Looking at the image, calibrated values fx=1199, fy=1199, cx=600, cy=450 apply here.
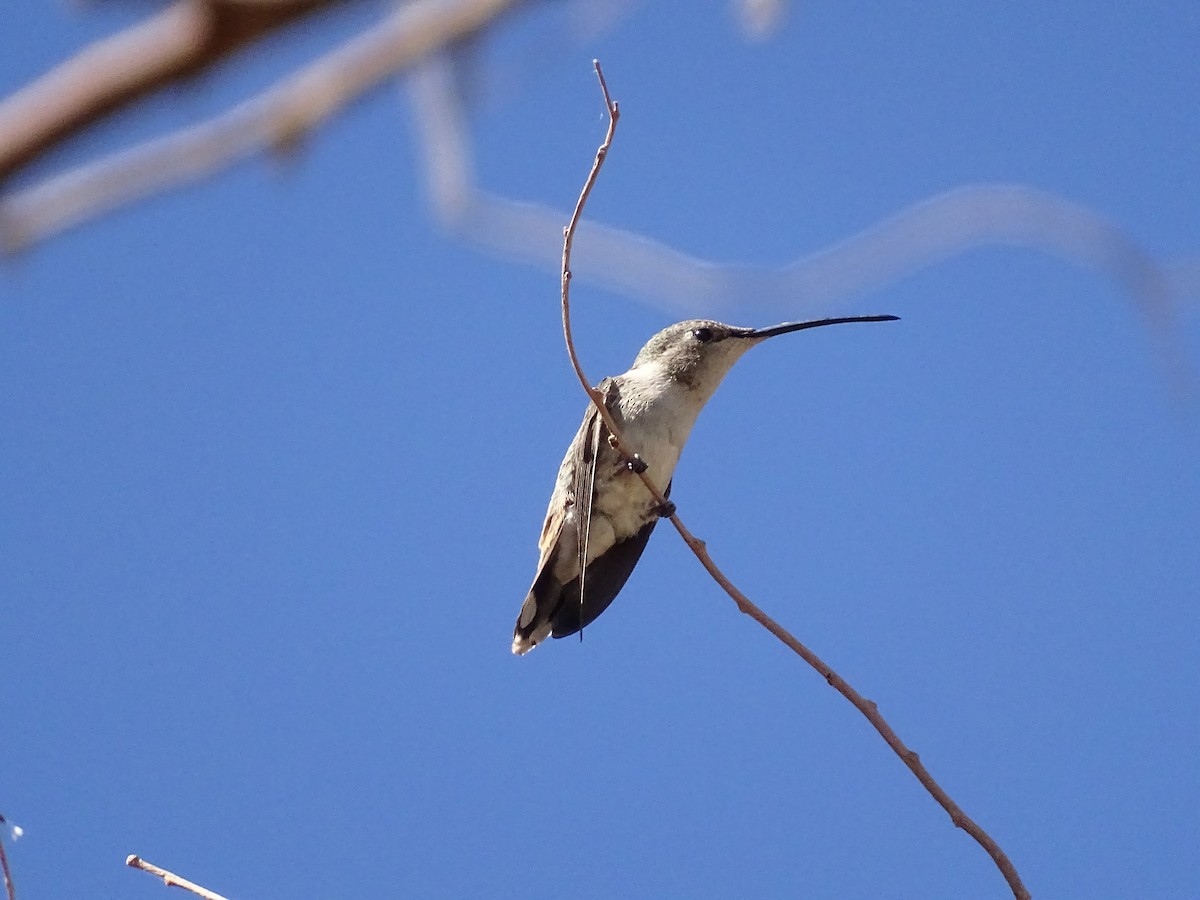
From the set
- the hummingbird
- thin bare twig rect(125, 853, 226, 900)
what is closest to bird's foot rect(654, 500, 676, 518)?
the hummingbird

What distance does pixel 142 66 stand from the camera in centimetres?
69

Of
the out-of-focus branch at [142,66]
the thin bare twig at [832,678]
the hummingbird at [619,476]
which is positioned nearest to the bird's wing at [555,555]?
the hummingbird at [619,476]

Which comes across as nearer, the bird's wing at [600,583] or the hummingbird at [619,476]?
the hummingbird at [619,476]

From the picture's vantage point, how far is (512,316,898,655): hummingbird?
439cm

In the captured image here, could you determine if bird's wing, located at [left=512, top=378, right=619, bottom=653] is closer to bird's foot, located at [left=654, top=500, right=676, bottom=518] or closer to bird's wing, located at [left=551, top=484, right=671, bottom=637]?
bird's wing, located at [left=551, top=484, right=671, bottom=637]

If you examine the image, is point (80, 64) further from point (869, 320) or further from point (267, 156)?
point (869, 320)

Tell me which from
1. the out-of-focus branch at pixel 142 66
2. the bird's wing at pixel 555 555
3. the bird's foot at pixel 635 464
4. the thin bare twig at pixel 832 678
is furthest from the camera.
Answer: the bird's wing at pixel 555 555

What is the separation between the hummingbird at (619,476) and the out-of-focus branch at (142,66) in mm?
3573

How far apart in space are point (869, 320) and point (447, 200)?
329cm

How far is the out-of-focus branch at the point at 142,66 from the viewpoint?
672mm

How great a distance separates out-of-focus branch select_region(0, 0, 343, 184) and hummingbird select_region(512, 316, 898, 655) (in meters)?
3.57

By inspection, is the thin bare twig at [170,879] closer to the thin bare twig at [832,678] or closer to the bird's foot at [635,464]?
the thin bare twig at [832,678]

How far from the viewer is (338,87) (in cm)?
98

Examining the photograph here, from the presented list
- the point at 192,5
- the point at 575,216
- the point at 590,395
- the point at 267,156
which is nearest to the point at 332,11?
the point at 192,5
